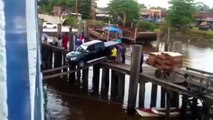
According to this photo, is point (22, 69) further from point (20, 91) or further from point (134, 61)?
point (134, 61)

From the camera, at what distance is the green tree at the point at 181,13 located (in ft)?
207

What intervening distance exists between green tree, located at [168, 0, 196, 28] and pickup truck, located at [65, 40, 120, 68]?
44.9 meters

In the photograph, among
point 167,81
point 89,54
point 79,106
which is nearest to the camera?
point 167,81

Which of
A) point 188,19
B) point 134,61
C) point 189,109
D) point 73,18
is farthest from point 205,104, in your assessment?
point 188,19

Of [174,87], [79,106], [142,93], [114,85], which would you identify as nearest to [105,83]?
[114,85]

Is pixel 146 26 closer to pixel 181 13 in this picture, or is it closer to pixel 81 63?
pixel 181 13

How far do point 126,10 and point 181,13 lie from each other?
371 inches

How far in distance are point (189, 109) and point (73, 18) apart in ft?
150

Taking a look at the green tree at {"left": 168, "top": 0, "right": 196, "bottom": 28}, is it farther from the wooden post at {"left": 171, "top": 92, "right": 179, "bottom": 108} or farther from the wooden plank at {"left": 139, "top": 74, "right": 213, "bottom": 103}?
the wooden plank at {"left": 139, "top": 74, "right": 213, "bottom": 103}

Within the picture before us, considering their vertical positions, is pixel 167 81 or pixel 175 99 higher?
pixel 167 81

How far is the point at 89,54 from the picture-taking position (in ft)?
64.2

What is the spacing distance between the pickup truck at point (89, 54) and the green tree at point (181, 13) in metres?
44.9

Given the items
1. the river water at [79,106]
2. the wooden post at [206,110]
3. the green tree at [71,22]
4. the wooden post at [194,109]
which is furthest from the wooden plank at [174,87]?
the green tree at [71,22]

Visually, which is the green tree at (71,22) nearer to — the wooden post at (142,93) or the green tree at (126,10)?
the green tree at (126,10)
